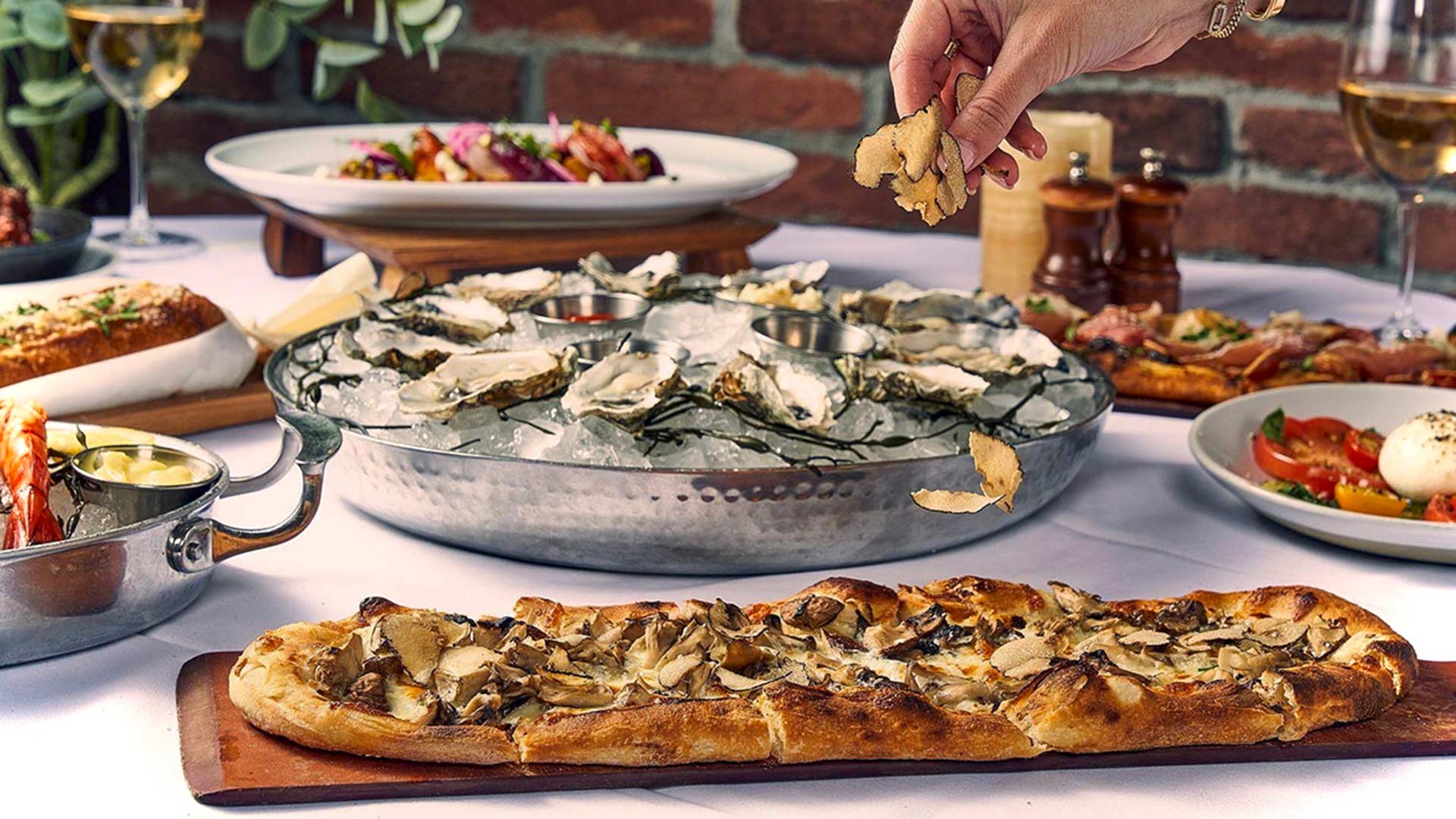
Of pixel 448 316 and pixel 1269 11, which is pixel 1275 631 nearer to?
pixel 1269 11

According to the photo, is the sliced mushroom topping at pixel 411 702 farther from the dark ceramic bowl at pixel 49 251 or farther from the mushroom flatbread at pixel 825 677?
the dark ceramic bowl at pixel 49 251

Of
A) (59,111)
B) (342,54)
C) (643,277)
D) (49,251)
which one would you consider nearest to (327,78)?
(342,54)

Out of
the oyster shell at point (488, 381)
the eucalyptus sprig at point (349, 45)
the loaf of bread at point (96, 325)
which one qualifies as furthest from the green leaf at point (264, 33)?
the oyster shell at point (488, 381)

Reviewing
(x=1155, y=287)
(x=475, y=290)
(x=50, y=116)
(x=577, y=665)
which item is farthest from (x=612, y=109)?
(x=577, y=665)

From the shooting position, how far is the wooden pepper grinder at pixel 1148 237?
161 centimetres

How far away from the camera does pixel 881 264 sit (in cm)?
196

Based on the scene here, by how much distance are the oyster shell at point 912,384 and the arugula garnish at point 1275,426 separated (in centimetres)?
26

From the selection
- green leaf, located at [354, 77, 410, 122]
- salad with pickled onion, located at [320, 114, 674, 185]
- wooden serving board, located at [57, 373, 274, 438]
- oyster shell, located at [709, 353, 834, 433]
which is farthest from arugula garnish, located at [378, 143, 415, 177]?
oyster shell, located at [709, 353, 834, 433]

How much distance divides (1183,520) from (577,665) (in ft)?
1.66

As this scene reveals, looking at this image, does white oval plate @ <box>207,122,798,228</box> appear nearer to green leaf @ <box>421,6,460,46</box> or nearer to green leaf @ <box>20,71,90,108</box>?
green leaf @ <box>421,6,460,46</box>

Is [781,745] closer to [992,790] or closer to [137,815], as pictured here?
[992,790]

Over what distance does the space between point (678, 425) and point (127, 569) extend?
32cm

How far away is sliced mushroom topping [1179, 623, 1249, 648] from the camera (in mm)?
803

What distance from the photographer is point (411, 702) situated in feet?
2.38
